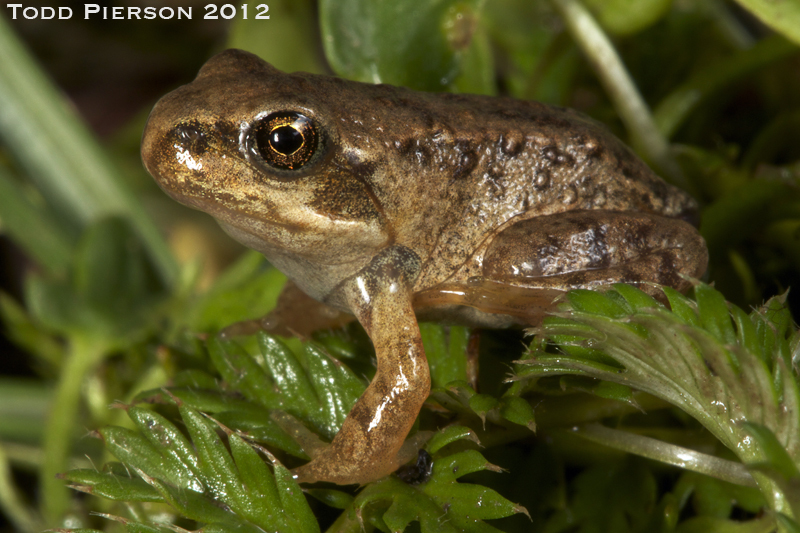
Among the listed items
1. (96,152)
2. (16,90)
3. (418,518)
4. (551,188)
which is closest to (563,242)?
(551,188)

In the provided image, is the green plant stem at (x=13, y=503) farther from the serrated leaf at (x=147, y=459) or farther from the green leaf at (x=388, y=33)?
the green leaf at (x=388, y=33)

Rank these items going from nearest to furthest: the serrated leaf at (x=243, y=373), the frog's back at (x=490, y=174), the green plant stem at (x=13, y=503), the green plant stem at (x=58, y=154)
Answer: the serrated leaf at (x=243, y=373), the frog's back at (x=490, y=174), the green plant stem at (x=13, y=503), the green plant stem at (x=58, y=154)

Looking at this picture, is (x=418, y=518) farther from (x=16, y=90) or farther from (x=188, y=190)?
(x=16, y=90)

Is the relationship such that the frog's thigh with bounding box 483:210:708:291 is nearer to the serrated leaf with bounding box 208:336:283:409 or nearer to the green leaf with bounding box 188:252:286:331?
the serrated leaf with bounding box 208:336:283:409

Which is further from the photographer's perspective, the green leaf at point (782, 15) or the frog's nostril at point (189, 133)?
the green leaf at point (782, 15)

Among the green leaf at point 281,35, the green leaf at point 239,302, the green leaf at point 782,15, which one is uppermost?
the green leaf at point 281,35

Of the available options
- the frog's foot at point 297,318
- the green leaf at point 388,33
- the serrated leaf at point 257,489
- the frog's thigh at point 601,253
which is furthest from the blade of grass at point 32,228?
the frog's thigh at point 601,253

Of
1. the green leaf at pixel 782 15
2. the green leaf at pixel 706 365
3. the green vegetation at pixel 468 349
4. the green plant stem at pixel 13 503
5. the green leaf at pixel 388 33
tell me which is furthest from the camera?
the green plant stem at pixel 13 503
